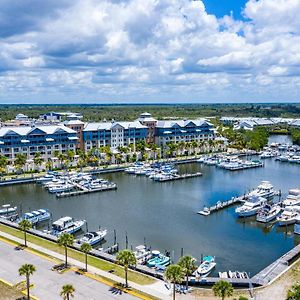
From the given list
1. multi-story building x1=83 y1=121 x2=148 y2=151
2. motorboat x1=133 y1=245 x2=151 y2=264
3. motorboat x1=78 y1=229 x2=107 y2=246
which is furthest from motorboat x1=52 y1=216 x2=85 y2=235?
multi-story building x1=83 y1=121 x2=148 y2=151

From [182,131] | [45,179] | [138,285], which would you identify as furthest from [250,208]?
[182,131]

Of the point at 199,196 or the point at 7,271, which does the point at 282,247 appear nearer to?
the point at 199,196

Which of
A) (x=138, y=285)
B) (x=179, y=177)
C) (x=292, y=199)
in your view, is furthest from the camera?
(x=179, y=177)

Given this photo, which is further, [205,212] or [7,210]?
[7,210]

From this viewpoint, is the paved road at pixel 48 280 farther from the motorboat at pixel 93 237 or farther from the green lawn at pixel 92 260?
the motorboat at pixel 93 237

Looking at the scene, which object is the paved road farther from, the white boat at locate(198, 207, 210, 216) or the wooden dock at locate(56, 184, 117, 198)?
the wooden dock at locate(56, 184, 117, 198)

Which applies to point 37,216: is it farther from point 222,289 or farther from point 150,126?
point 150,126
